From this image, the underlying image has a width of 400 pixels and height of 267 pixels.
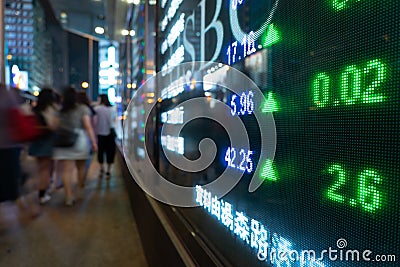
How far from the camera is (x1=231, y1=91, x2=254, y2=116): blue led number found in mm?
1179

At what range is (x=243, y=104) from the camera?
124cm

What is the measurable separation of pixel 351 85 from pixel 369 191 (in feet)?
0.65

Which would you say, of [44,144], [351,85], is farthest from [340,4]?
[44,144]

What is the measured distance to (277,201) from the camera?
3.34 feet

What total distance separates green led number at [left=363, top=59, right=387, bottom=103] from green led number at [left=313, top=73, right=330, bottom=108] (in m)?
0.11

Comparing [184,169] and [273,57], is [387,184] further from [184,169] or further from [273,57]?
[184,169]

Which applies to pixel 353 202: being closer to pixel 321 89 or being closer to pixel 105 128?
pixel 321 89

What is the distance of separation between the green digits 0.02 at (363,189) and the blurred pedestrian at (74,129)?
12.0 ft

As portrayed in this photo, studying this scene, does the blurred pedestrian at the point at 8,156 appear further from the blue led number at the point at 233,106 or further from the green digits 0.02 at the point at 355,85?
the green digits 0.02 at the point at 355,85

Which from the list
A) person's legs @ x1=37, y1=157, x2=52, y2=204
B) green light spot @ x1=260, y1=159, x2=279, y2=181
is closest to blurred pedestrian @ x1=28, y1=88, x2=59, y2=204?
person's legs @ x1=37, y1=157, x2=52, y2=204

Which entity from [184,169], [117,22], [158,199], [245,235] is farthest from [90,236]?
[117,22]

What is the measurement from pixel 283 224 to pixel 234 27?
693 mm

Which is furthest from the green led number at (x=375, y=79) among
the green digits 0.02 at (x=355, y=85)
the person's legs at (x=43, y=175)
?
the person's legs at (x=43, y=175)

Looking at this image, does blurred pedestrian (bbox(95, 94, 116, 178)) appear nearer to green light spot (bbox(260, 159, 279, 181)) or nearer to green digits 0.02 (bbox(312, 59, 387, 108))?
green light spot (bbox(260, 159, 279, 181))
